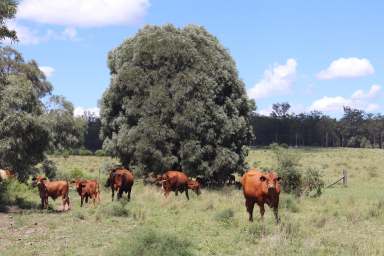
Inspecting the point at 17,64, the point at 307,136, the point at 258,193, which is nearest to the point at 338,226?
the point at 258,193

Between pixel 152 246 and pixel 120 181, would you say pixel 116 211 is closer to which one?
pixel 120 181

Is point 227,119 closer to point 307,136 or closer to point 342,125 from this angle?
point 307,136

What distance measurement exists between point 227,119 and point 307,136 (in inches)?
4188

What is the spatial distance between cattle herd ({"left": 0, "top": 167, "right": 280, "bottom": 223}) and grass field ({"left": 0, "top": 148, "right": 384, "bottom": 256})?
0.55 m

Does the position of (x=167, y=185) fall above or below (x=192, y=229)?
above

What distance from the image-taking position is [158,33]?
1163 inches

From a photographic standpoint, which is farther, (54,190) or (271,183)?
(54,190)

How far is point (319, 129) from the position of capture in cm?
13362

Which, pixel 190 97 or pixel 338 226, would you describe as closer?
pixel 338 226

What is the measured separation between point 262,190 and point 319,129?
122 metres

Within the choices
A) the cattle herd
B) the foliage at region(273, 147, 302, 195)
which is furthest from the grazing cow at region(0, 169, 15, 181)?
the foliage at region(273, 147, 302, 195)

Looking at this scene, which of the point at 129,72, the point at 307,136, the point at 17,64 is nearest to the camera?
the point at 129,72

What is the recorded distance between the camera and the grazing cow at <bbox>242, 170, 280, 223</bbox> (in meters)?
15.3

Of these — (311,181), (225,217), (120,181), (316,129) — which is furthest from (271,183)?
(316,129)
